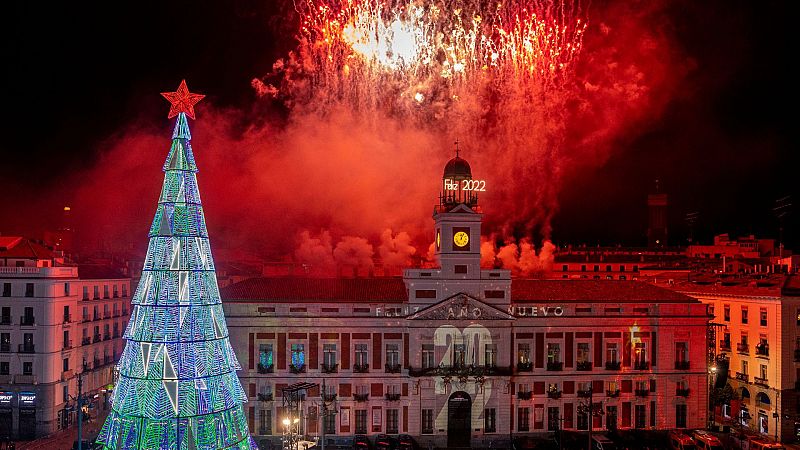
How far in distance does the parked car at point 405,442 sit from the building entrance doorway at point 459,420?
311 cm

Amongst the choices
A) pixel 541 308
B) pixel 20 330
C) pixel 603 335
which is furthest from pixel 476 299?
pixel 20 330

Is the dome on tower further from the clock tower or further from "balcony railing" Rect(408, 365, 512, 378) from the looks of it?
"balcony railing" Rect(408, 365, 512, 378)

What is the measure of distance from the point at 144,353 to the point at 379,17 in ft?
87.3

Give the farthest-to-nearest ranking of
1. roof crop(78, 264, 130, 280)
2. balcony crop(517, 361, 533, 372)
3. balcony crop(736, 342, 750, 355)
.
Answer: roof crop(78, 264, 130, 280)
balcony crop(736, 342, 750, 355)
balcony crop(517, 361, 533, 372)

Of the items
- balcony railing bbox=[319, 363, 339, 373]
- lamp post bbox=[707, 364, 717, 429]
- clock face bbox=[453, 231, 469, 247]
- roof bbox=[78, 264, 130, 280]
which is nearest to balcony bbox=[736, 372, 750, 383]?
lamp post bbox=[707, 364, 717, 429]

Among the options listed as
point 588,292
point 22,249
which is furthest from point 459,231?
point 22,249

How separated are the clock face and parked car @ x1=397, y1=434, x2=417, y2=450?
1413 cm

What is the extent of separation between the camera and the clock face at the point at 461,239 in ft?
170

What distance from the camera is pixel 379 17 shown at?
4734 centimetres

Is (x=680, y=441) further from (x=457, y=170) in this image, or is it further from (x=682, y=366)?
(x=457, y=170)

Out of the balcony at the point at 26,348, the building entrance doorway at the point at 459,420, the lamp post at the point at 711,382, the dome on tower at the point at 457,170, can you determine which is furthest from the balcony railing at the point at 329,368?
the lamp post at the point at 711,382

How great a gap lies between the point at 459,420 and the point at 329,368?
10033 millimetres

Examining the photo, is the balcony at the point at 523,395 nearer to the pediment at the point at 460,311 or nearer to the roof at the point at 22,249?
the pediment at the point at 460,311

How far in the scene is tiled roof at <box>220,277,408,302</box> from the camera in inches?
1996
